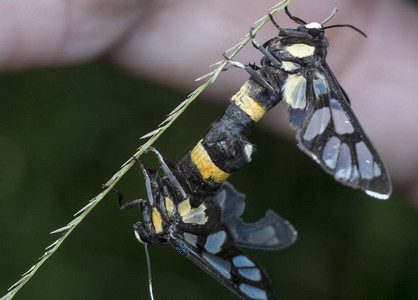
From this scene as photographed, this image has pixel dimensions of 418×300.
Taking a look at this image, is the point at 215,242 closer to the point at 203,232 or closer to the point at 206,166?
the point at 203,232

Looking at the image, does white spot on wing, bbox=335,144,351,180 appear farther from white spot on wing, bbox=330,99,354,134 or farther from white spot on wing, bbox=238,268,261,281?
white spot on wing, bbox=238,268,261,281

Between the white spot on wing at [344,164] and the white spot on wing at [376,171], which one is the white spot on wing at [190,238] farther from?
the white spot on wing at [376,171]

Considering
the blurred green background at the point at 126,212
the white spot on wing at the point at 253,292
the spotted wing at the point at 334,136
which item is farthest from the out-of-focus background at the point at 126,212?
the spotted wing at the point at 334,136

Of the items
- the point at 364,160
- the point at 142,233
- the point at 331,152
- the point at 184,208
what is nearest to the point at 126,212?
the point at 142,233

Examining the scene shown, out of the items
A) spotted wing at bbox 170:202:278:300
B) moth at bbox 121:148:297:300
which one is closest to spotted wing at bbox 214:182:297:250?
moth at bbox 121:148:297:300

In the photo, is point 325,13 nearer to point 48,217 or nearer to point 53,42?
point 53,42
